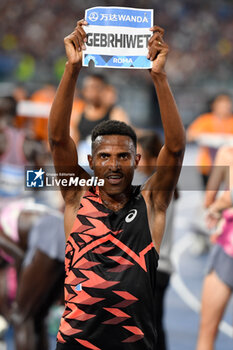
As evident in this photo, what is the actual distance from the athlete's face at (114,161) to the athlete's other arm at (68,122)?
0.33 feet

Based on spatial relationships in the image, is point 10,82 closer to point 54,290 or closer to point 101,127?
point 54,290

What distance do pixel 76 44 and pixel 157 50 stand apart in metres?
0.29

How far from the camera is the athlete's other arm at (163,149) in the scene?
2.04m

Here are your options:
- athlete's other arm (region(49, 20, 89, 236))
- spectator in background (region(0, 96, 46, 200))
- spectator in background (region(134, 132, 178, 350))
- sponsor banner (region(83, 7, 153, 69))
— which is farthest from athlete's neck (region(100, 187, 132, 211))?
spectator in background (region(0, 96, 46, 200))

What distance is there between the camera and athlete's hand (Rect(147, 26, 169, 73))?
6.66 feet

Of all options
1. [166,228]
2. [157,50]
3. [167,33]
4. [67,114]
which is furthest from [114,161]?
[167,33]

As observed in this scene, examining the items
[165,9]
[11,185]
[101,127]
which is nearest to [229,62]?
[165,9]

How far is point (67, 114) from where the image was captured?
6.90 feet

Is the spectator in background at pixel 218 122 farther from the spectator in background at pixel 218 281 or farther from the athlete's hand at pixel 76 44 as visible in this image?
the athlete's hand at pixel 76 44

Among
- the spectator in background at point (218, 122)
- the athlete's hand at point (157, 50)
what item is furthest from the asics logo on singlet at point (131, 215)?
the spectator in background at point (218, 122)

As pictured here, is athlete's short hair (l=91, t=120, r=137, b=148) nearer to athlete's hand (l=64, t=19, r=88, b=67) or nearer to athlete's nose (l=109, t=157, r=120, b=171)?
athlete's nose (l=109, t=157, r=120, b=171)

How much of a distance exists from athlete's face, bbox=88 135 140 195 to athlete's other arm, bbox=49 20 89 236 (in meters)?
0.10

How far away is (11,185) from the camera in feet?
15.9

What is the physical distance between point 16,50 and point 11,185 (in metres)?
16.1
